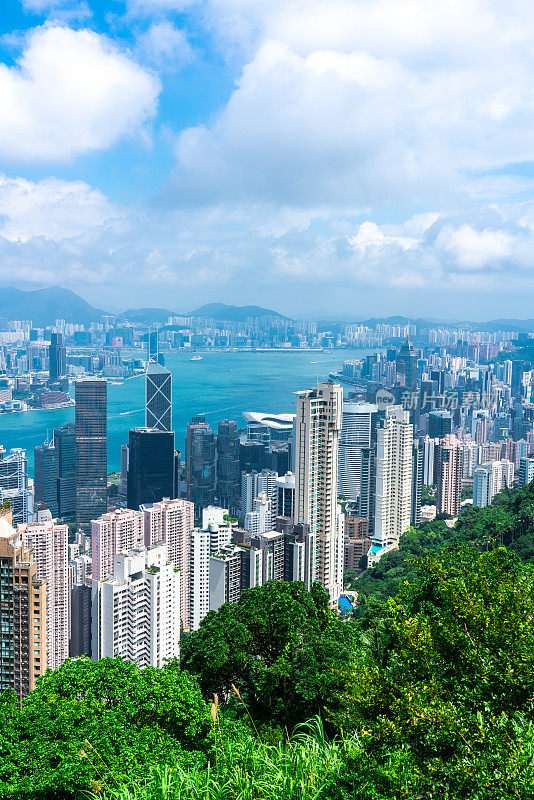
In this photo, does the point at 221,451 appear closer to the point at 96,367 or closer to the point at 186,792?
the point at 96,367

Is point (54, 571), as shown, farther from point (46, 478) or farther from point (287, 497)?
point (46, 478)

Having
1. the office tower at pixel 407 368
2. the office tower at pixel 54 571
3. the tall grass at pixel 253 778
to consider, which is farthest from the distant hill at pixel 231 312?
the tall grass at pixel 253 778

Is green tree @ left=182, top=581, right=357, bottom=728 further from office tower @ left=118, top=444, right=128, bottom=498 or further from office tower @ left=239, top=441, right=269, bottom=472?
office tower @ left=118, top=444, right=128, bottom=498

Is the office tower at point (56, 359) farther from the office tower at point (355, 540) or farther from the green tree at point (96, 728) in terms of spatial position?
the green tree at point (96, 728)

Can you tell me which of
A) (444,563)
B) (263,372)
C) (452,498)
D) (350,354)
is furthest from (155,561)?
(350,354)

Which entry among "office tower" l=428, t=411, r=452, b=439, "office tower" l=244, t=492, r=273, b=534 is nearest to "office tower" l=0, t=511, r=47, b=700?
"office tower" l=244, t=492, r=273, b=534
